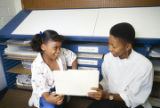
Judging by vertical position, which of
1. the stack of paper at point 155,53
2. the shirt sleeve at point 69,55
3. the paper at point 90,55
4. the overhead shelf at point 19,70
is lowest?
A: the overhead shelf at point 19,70

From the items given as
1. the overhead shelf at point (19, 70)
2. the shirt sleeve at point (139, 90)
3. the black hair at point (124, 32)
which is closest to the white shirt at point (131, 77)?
the shirt sleeve at point (139, 90)

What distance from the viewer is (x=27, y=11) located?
6.53ft

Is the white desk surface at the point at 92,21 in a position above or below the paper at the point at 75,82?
above

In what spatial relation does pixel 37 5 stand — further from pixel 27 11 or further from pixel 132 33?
pixel 132 33

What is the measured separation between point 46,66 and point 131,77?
0.70 metres

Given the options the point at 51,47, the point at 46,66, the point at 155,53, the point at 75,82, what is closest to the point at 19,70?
the point at 46,66

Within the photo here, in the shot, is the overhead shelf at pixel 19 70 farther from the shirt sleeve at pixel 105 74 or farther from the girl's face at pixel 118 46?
the girl's face at pixel 118 46

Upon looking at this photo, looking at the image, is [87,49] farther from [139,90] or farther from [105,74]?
[139,90]

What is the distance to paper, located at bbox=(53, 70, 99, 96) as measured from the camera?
1.07 m

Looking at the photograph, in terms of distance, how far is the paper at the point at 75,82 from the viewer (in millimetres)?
1070

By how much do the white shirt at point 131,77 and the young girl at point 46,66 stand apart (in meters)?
0.45

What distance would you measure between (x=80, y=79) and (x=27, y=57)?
88 centimetres

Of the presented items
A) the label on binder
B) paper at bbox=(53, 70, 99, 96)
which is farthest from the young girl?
the label on binder

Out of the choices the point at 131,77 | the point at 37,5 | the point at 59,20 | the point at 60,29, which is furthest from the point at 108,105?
the point at 37,5
